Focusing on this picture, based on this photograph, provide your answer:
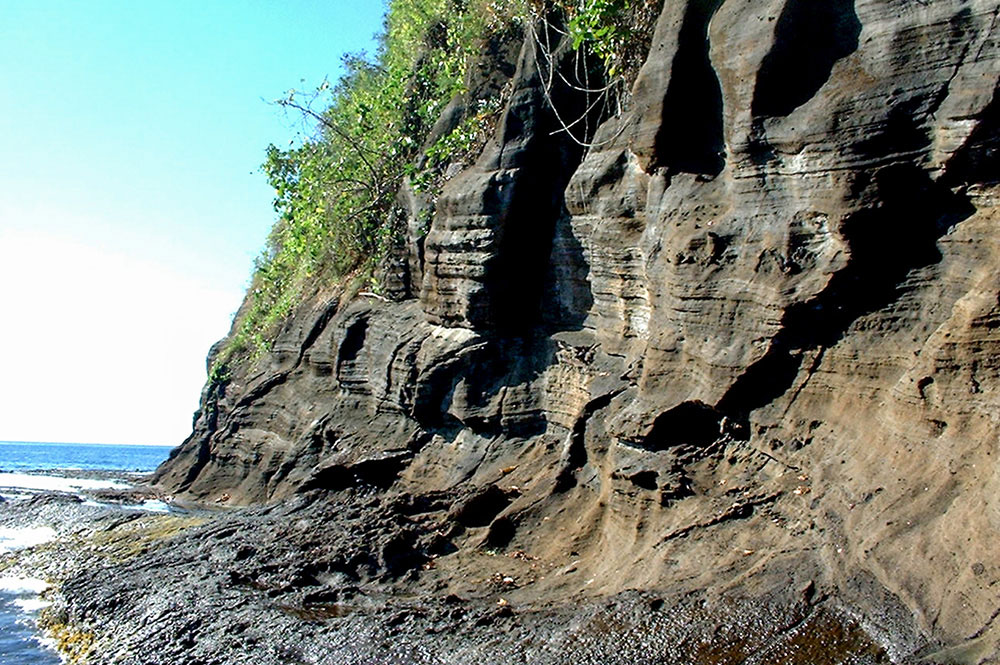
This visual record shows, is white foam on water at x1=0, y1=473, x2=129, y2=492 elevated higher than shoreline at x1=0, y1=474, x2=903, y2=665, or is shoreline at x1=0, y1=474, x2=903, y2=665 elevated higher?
white foam on water at x1=0, y1=473, x2=129, y2=492

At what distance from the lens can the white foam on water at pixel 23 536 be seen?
629 inches

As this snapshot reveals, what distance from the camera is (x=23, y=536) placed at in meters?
16.8

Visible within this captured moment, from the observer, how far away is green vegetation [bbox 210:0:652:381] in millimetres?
15859

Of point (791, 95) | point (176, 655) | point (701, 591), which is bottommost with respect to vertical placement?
point (176, 655)

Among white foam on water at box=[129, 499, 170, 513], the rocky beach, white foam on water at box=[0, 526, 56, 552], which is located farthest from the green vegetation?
white foam on water at box=[0, 526, 56, 552]

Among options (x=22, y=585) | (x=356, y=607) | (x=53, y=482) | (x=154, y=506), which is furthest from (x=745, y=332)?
(x=53, y=482)

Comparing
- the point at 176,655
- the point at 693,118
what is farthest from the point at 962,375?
the point at 176,655

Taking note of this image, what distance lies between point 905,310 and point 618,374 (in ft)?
12.8

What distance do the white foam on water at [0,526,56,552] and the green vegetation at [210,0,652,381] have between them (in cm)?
560

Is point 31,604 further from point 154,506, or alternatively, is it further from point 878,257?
point 878,257

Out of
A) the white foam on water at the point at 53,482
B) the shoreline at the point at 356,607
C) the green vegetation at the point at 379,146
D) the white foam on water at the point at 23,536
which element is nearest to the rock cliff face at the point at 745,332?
the shoreline at the point at 356,607

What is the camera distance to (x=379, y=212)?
1869cm

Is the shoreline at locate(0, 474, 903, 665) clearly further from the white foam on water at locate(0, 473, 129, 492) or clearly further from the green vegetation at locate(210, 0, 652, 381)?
the white foam on water at locate(0, 473, 129, 492)

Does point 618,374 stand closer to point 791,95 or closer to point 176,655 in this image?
point 791,95
